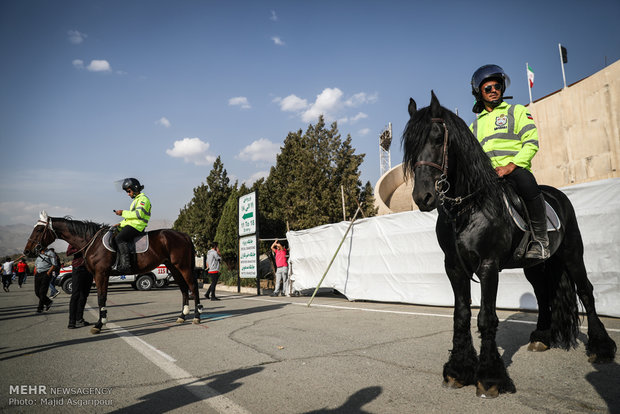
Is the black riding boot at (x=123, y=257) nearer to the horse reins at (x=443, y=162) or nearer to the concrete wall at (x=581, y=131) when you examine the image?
the horse reins at (x=443, y=162)

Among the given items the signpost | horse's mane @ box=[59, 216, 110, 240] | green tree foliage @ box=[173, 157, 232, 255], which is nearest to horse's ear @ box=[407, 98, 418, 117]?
horse's mane @ box=[59, 216, 110, 240]

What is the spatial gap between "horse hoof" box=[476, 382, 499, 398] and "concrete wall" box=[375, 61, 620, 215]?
16.2m

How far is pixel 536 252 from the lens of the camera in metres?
3.58

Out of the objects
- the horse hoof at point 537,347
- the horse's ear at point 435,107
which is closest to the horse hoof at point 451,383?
A: the horse hoof at point 537,347

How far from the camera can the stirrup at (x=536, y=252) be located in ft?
11.7

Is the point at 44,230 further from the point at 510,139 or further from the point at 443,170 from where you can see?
the point at 510,139

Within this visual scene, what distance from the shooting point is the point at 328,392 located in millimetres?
3037

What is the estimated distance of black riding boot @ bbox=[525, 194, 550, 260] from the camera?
3.57 meters

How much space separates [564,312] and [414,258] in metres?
5.46

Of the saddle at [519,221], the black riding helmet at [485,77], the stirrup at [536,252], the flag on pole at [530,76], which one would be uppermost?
the flag on pole at [530,76]

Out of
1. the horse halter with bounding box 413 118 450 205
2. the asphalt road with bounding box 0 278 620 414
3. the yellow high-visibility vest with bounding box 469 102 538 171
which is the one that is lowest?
the asphalt road with bounding box 0 278 620 414

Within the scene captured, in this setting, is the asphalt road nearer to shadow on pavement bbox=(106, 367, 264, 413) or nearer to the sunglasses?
shadow on pavement bbox=(106, 367, 264, 413)

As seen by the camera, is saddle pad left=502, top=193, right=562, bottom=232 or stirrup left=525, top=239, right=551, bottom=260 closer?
saddle pad left=502, top=193, right=562, bottom=232

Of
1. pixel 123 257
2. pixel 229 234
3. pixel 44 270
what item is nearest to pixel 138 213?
pixel 123 257
